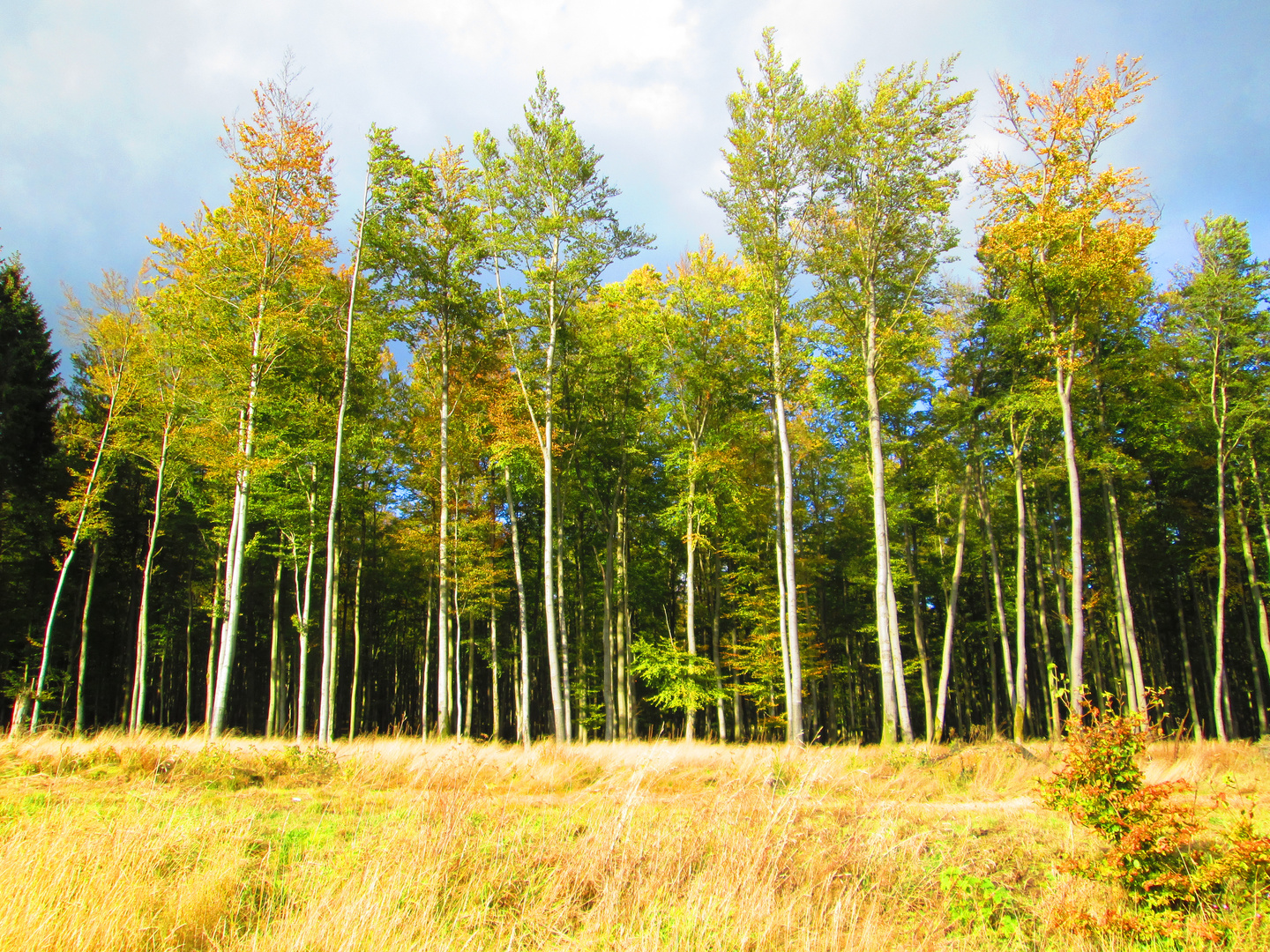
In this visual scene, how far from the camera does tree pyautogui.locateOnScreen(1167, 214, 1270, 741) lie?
16.9 meters

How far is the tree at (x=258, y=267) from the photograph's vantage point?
45.7ft

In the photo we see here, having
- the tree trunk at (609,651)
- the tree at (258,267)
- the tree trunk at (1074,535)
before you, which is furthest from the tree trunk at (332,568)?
the tree trunk at (1074,535)

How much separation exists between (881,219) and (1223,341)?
443 inches

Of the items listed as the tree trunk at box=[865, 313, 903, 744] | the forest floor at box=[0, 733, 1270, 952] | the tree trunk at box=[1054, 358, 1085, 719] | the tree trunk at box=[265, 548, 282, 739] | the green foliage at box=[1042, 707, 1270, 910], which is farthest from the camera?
the tree trunk at box=[265, 548, 282, 739]

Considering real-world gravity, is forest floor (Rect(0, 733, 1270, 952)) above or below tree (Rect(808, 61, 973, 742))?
below

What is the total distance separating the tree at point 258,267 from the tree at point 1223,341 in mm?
23083

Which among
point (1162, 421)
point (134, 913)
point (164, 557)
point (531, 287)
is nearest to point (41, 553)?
point (164, 557)

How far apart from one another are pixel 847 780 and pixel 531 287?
42.4 feet

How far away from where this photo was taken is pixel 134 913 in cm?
330

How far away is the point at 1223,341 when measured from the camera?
56.6 feet

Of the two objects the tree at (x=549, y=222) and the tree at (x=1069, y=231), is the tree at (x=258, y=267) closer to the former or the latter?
the tree at (x=549, y=222)

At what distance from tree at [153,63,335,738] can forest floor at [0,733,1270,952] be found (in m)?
8.64

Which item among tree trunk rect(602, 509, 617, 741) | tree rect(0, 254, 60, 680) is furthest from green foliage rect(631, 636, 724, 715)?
tree rect(0, 254, 60, 680)

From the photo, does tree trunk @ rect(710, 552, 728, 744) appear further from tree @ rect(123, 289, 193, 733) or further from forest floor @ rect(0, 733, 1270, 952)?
tree @ rect(123, 289, 193, 733)
